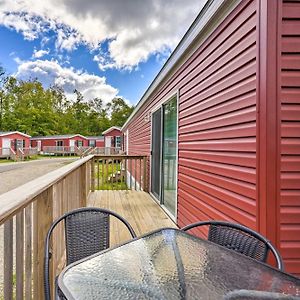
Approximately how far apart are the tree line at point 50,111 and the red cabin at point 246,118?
35130 millimetres

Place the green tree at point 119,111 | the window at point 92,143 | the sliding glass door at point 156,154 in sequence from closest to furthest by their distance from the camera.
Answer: the sliding glass door at point 156,154, the window at point 92,143, the green tree at point 119,111

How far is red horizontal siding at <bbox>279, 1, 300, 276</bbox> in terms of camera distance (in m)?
1.82

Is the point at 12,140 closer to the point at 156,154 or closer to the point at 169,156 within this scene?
the point at 156,154

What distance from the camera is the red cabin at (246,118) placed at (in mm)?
1826

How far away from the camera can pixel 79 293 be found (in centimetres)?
102

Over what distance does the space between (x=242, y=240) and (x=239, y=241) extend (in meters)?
0.02

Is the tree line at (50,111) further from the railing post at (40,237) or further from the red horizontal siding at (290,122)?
the red horizontal siding at (290,122)

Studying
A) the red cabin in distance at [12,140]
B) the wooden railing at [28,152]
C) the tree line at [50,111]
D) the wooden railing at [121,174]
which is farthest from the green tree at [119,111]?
the wooden railing at [121,174]

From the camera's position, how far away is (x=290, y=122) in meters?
1.83

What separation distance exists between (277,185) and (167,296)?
1139 millimetres

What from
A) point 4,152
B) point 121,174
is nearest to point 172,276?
point 121,174

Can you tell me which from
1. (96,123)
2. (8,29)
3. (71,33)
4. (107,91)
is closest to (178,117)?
(71,33)

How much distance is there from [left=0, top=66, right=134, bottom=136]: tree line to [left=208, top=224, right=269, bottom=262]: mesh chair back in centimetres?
3637

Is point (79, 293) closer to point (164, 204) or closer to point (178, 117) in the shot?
point (178, 117)
